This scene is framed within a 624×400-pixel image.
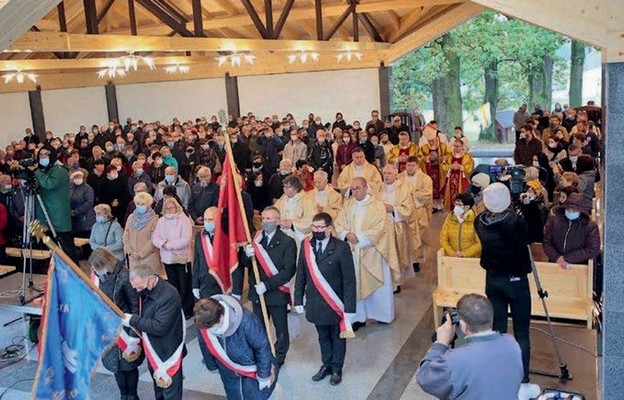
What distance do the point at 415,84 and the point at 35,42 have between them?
20.0 m

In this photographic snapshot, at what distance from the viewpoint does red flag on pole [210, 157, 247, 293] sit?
6.57 meters

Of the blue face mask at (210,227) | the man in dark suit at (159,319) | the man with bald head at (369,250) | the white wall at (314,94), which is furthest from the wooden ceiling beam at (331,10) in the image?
the man in dark suit at (159,319)

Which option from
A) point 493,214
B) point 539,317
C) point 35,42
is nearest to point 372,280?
point 539,317

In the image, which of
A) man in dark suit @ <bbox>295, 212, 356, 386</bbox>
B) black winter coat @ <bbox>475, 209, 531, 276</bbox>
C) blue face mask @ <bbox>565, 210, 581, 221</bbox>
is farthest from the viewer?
blue face mask @ <bbox>565, 210, 581, 221</bbox>

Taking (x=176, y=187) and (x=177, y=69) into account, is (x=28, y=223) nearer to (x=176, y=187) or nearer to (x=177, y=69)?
(x=176, y=187)

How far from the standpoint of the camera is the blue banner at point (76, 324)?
5414 millimetres

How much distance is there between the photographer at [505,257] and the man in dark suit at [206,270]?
97.1 inches

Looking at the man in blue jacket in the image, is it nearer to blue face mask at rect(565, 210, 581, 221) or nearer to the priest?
blue face mask at rect(565, 210, 581, 221)

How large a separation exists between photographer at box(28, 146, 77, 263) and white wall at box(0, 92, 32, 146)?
14183 millimetres

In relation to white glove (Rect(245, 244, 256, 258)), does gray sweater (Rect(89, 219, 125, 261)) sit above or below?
below

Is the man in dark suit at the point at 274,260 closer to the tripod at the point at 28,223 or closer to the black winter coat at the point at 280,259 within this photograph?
the black winter coat at the point at 280,259

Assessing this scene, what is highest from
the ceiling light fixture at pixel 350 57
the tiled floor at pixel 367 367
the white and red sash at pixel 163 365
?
the ceiling light fixture at pixel 350 57

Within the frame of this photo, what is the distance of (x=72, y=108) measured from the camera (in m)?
25.8

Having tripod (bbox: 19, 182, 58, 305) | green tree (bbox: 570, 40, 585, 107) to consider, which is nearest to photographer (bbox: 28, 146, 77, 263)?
tripod (bbox: 19, 182, 58, 305)
